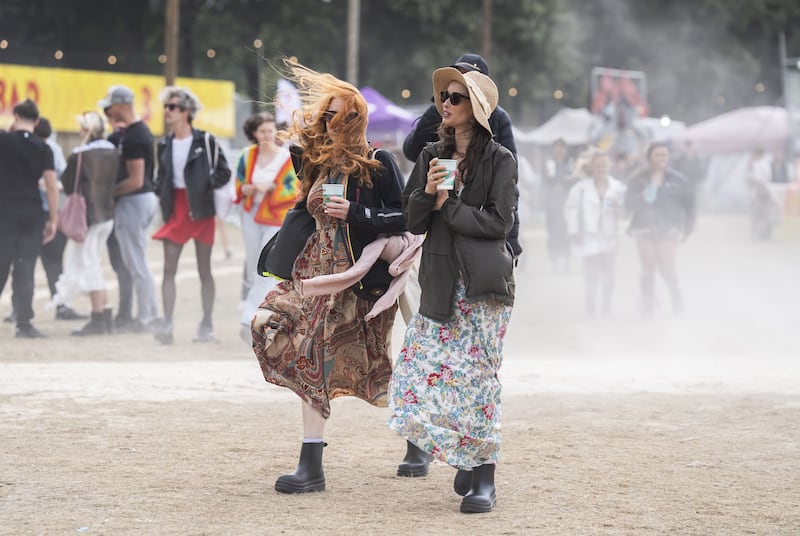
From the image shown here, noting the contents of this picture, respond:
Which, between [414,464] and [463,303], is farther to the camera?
[414,464]

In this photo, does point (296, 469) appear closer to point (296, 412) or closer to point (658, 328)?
point (296, 412)

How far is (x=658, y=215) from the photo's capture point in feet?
44.9

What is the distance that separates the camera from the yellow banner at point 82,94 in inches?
1045

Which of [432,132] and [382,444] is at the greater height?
[432,132]

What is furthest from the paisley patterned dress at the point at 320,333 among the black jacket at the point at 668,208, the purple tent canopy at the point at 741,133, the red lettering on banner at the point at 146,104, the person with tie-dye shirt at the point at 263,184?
the purple tent canopy at the point at 741,133

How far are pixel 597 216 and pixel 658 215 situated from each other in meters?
0.66

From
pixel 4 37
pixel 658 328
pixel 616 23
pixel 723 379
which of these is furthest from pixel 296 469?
pixel 616 23

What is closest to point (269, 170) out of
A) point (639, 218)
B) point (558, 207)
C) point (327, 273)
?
point (327, 273)

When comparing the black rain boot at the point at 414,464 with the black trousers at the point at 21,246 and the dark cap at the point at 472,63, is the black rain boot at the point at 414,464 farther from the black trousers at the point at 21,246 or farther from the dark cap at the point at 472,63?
the black trousers at the point at 21,246

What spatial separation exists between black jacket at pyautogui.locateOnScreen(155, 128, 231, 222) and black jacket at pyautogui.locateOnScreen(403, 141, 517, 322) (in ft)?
18.4

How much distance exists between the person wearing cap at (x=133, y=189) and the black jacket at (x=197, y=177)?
1.92 ft

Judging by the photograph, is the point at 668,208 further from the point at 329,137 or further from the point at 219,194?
the point at 329,137

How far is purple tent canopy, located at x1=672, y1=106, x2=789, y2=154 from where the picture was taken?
38.7 meters

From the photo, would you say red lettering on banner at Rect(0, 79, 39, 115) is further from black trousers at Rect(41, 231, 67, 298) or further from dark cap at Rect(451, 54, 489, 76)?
dark cap at Rect(451, 54, 489, 76)
